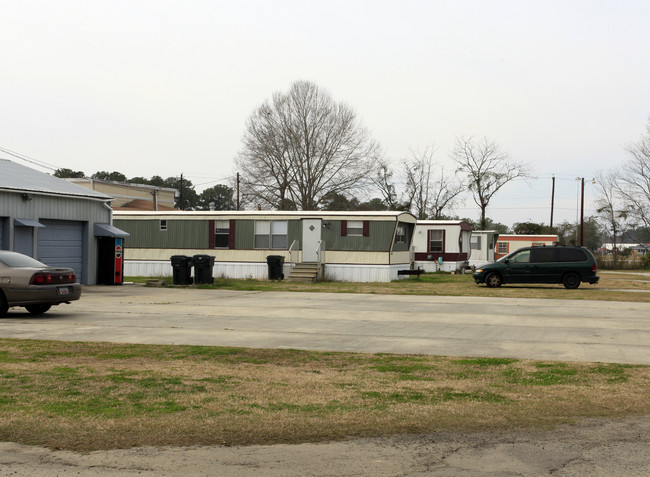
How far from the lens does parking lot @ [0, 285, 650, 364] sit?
38.7ft

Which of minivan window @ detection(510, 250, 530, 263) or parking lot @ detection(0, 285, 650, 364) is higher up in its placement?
minivan window @ detection(510, 250, 530, 263)

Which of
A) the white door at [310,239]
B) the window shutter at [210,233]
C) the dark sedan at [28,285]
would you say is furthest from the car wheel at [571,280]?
the dark sedan at [28,285]

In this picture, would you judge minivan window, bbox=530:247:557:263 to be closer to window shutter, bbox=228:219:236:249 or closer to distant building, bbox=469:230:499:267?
window shutter, bbox=228:219:236:249

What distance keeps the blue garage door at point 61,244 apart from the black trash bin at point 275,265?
8.74 meters

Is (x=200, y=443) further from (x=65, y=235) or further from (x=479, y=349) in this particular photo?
(x=65, y=235)

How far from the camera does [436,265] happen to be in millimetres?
41781

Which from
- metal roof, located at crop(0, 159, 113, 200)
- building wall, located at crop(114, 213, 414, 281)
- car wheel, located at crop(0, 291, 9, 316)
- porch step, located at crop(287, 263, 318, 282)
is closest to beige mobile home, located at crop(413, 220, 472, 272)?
building wall, located at crop(114, 213, 414, 281)

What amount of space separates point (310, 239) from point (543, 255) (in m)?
10.9

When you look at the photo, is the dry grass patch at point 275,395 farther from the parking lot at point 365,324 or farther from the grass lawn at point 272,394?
the parking lot at point 365,324

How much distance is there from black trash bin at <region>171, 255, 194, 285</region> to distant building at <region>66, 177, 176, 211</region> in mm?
32576

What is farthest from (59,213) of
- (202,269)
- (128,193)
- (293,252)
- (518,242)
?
(518,242)

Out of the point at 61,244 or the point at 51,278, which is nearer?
the point at 51,278

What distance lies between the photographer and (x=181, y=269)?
2756 cm

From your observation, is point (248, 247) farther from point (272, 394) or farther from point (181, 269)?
point (272, 394)
